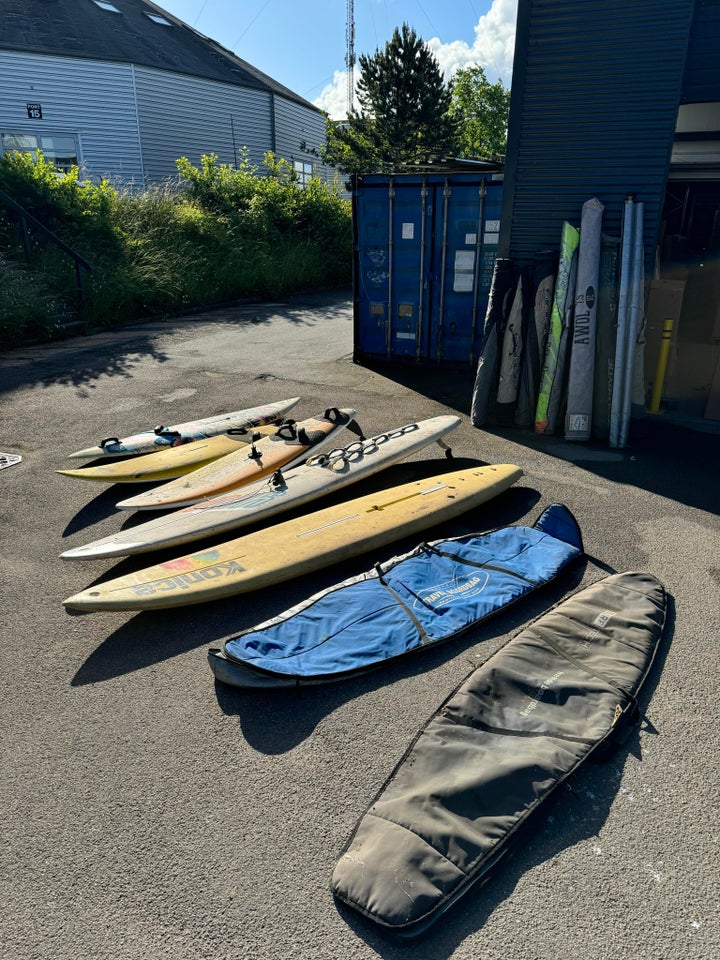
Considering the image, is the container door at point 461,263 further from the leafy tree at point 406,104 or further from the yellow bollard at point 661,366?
the leafy tree at point 406,104

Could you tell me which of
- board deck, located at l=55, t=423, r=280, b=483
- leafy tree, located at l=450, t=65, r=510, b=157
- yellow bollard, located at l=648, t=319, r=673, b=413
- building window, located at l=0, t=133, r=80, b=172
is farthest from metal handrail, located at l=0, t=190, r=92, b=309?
leafy tree, located at l=450, t=65, r=510, b=157

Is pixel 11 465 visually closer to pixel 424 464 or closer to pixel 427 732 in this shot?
pixel 424 464

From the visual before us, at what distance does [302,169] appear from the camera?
31.1 meters

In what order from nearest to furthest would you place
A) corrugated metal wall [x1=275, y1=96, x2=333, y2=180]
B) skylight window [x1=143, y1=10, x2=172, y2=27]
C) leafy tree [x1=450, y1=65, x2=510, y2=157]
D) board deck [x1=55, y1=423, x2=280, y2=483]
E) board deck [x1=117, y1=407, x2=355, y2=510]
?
board deck [x1=117, y1=407, x2=355, y2=510]
board deck [x1=55, y1=423, x2=280, y2=483]
skylight window [x1=143, y1=10, x2=172, y2=27]
corrugated metal wall [x1=275, y1=96, x2=333, y2=180]
leafy tree [x1=450, y1=65, x2=510, y2=157]

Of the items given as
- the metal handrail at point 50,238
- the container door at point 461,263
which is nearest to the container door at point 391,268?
the container door at point 461,263

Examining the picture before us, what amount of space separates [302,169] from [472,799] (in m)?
33.0

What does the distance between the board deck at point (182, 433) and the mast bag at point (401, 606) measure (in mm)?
3340

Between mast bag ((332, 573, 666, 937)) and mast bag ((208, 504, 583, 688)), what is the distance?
0.44 m

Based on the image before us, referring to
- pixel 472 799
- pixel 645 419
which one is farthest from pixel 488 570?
pixel 645 419

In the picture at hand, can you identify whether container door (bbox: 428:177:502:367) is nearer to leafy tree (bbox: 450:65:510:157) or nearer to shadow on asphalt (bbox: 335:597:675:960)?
shadow on asphalt (bbox: 335:597:675:960)

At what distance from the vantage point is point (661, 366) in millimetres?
8102

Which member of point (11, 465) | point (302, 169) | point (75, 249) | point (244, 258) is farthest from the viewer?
point (302, 169)

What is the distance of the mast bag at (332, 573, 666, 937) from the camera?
7.99 ft

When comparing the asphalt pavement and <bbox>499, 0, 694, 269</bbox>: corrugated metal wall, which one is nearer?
the asphalt pavement
